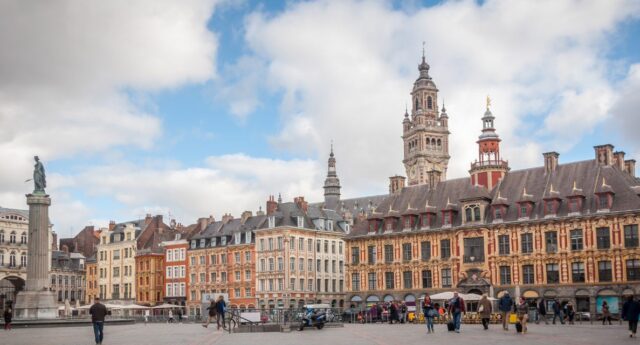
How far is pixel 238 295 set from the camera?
83.2 m

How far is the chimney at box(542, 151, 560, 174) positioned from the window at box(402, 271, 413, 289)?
13.9 m

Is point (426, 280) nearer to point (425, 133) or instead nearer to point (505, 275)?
point (505, 275)

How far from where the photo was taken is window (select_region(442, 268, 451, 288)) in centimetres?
6284

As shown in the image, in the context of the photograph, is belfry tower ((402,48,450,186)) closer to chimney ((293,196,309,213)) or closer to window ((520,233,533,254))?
chimney ((293,196,309,213))

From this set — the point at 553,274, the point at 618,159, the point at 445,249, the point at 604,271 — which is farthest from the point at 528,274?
the point at 618,159

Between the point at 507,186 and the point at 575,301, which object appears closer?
the point at 575,301

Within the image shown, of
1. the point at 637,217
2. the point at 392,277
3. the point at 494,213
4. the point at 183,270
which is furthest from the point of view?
the point at 183,270

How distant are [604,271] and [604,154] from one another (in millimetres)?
8842

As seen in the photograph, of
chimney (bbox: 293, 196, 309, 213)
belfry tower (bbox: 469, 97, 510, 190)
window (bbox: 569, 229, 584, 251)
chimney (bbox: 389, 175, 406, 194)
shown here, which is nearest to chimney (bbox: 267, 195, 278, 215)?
chimney (bbox: 293, 196, 309, 213)

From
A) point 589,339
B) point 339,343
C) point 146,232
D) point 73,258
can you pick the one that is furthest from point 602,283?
point 73,258

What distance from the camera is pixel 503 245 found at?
60.4 meters

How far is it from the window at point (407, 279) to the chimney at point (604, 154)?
1759cm

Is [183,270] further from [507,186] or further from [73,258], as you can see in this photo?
[507,186]

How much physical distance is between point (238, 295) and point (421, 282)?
84.1 ft
